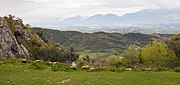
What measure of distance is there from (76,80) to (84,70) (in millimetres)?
6793

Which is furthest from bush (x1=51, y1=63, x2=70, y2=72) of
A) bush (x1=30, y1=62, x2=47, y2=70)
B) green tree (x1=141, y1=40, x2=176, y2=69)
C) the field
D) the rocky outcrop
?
green tree (x1=141, y1=40, x2=176, y2=69)

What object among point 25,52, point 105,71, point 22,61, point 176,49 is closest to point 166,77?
point 105,71

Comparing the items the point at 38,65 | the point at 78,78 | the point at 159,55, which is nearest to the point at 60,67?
the point at 38,65

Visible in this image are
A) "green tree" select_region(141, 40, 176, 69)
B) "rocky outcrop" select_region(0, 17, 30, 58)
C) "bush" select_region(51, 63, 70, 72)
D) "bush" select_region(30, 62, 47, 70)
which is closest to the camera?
"bush" select_region(51, 63, 70, 72)

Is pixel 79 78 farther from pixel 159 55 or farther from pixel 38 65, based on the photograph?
pixel 159 55

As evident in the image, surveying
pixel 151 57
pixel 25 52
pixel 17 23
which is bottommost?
pixel 151 57

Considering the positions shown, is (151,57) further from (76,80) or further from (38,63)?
(76,80)

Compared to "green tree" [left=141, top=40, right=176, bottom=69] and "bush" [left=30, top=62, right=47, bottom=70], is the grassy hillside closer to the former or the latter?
"bush" [left=30, top=62, right=47, bottom=70]

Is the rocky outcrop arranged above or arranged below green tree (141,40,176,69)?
above

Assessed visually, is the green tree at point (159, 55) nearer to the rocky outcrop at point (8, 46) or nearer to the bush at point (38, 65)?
the rocky outcrop at point (8, 46)

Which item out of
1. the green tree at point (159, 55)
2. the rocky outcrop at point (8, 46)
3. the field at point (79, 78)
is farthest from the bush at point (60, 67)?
the green tree at point (159, 55)

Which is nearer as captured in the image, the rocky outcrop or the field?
the field

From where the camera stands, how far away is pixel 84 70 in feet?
109

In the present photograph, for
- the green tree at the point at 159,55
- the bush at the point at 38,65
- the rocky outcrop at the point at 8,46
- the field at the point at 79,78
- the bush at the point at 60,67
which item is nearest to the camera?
the field at the point at 79,78
